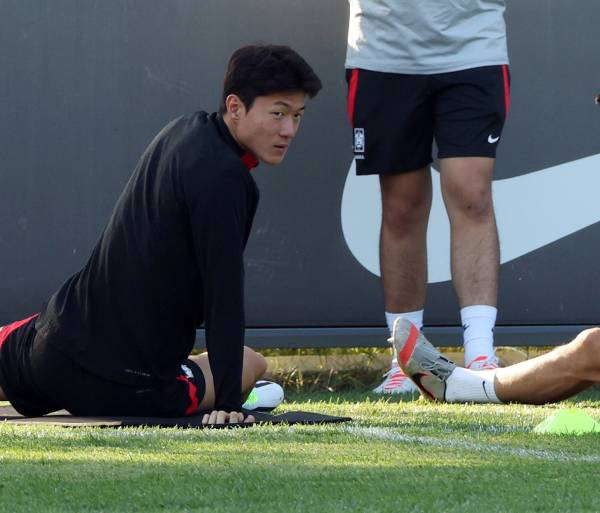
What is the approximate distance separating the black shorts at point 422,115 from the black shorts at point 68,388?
146 centimetres

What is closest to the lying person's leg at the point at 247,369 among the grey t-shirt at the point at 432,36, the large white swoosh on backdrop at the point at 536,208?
the grey t-shirt at the point at 432,36

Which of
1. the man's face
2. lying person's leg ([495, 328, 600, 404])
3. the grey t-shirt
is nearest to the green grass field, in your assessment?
lying person's leg ([495, 328, 600, 404])

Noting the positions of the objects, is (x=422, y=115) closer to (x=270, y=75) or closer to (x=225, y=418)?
(x=270, y=75)

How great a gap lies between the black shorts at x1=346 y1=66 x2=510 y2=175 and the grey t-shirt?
0.04m

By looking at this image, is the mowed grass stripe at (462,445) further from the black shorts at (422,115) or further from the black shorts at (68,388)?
the black shorts at (422,115)

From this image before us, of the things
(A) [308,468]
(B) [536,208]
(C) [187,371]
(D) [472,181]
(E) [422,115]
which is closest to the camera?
(A) [308,468]

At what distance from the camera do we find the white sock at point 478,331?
5.07 metres

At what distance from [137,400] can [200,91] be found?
2.05m

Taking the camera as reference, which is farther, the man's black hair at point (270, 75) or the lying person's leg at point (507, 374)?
the lying person's leg at point (507, 374)

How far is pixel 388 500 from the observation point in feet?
8.80

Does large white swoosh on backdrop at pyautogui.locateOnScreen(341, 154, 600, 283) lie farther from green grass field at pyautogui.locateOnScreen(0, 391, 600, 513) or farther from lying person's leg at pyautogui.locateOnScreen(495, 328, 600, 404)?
green grass field at pyautogui.locateOnScreen(0, 391, 600, 513)

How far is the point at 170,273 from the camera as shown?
395cm

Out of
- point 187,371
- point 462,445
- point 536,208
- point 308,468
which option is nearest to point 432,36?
point 536,208

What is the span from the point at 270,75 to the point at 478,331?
154cm
